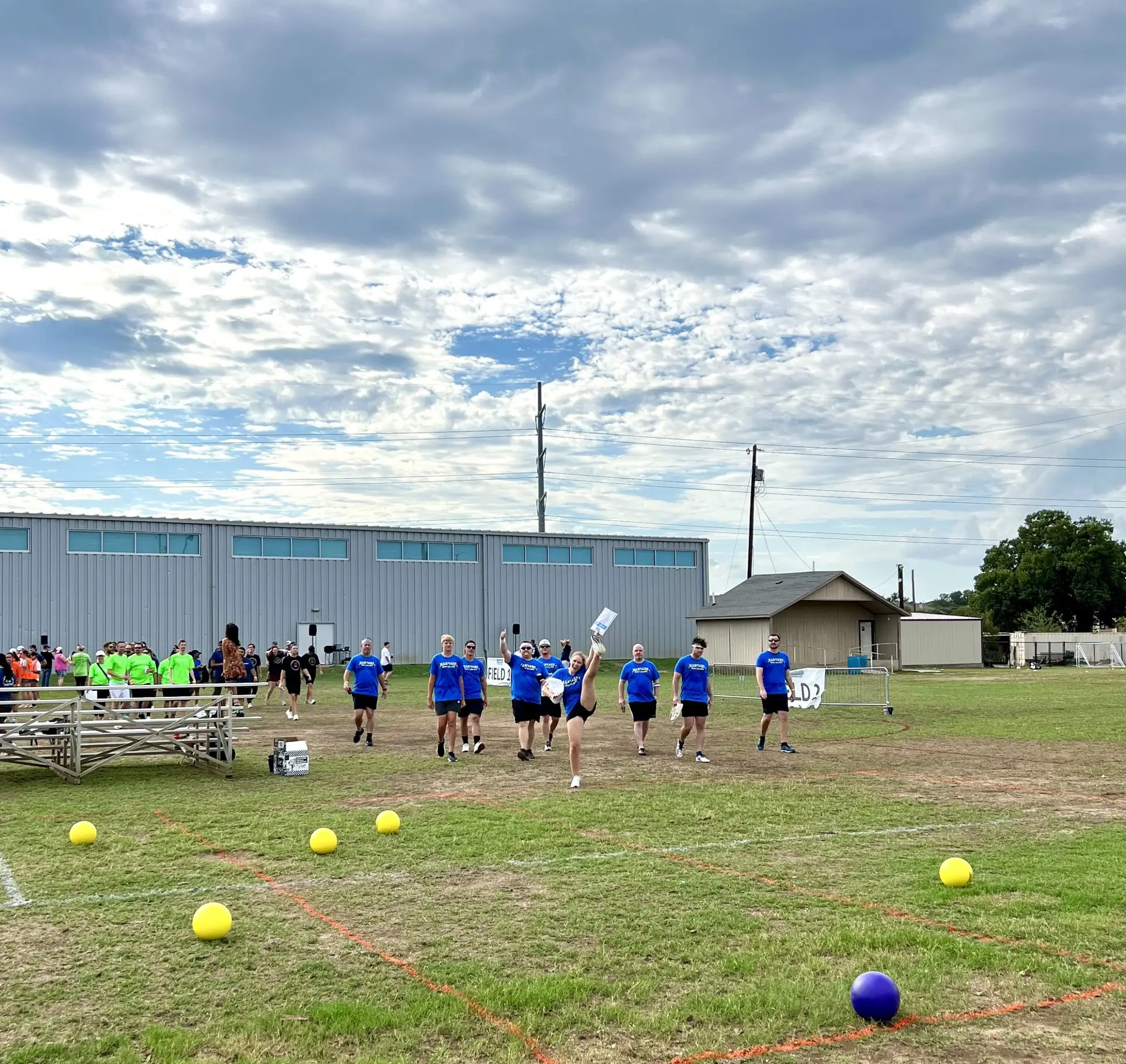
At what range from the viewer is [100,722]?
14258mm

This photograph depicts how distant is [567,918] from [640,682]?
9486 mm

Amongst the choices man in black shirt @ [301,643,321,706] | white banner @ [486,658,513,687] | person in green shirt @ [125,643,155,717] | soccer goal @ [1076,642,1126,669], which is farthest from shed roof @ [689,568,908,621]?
person in green shirt @ [125,643,155,717]

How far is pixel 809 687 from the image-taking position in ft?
82.4

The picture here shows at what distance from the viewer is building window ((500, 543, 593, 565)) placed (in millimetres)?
52875

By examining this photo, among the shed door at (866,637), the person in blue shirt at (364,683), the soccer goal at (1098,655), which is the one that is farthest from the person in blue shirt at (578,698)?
the soccer goal at (1098,655)

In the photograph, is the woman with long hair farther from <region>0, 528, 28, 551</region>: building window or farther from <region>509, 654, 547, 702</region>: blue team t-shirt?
<region>0, 528, 28, 551</region>: building window

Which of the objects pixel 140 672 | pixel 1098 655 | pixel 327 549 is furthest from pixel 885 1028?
pixel 1098 655

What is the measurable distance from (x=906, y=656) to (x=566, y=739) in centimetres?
3917

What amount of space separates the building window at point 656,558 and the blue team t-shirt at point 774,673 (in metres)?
37.8

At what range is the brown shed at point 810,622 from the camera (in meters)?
50.2

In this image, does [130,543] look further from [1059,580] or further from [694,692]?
[1059,580]

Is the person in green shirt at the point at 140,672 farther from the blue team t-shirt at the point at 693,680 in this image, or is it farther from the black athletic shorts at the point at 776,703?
the black athletic shorts at the point at 776,703

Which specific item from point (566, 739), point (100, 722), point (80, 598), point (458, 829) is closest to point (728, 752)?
point (566, 739)

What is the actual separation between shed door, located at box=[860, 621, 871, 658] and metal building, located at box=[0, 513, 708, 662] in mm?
8298
